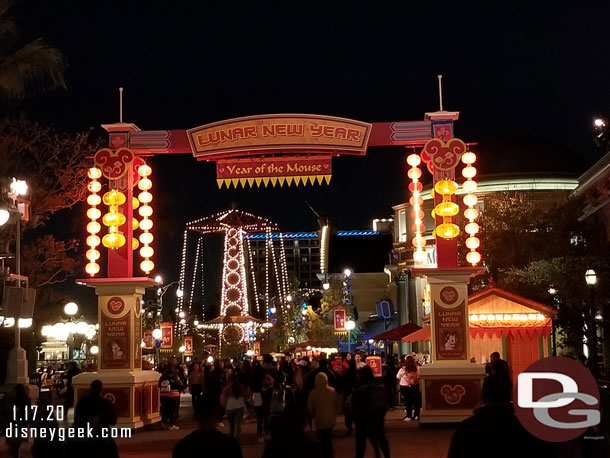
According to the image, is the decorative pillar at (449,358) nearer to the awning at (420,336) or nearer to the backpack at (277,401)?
the backpack at (277,401)

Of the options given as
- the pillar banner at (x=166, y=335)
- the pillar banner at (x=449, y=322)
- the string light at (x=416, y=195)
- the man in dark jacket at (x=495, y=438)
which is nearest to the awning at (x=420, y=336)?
the string light at (x=416, y=195)

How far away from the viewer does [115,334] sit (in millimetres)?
20625

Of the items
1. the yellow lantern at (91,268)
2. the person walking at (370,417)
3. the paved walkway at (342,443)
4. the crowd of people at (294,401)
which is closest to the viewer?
the crowd of people at (294,401)

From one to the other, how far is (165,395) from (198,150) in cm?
603

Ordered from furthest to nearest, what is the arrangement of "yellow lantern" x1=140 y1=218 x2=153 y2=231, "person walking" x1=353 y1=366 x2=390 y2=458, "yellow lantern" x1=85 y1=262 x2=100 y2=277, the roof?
1. the roof
2. "yellow lantern" x1=140 y1=218 x2=153 y2=231
3. "yellow lantern" x1=85 y1=262 x2=100 y2=277
4. "person walking" x1=353 y1=366 x2=390 y2=458

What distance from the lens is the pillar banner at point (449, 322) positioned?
65.7ft

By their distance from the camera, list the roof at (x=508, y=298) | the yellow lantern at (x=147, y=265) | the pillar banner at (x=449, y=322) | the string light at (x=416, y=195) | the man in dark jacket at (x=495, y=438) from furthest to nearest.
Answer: the roof at (x=508, y=298), the yellow lantern at (x=147, y=265), the string light at (x=416, y=195), the pillar banner at (x=449, y=322), the man in dark jacket at (x=495, y=438)

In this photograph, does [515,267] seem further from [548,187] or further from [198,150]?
[198,150]

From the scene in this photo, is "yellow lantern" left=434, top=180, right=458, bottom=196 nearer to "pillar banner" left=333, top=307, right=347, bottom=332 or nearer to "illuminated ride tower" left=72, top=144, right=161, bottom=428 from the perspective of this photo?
"illuminated ride tower" left=72, top=144, right=161, bottom=428

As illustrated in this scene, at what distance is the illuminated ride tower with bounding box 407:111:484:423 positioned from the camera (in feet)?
64.2

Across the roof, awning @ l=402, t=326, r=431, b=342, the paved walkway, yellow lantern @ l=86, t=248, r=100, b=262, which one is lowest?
the paved walkway

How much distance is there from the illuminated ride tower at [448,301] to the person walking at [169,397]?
6169 mm

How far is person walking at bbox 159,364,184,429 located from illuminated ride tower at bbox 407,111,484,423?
20.2 feet

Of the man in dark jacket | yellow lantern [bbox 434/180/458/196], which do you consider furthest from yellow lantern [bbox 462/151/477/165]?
the man in dark jacket
